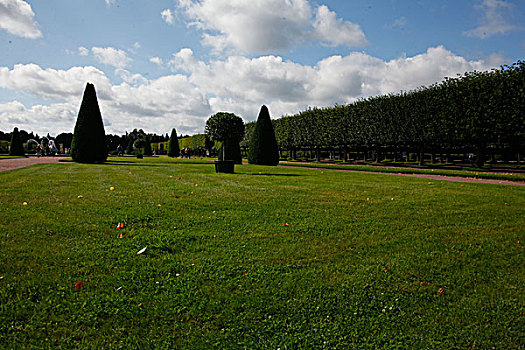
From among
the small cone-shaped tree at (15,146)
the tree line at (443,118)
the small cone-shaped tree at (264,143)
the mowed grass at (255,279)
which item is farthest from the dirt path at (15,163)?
the tree line at (443,118)

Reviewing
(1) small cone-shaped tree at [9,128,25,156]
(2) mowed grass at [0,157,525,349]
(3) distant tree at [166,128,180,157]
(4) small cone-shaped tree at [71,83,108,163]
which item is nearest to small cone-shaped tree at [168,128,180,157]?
(3) distant tree at [166,128,180,157]

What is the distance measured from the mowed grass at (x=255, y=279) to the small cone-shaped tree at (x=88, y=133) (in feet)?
61.1

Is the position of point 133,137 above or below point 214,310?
above

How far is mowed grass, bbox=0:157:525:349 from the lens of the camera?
2346mm

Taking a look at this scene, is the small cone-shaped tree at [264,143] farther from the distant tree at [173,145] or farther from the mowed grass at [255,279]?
the distant tree at [173,145]

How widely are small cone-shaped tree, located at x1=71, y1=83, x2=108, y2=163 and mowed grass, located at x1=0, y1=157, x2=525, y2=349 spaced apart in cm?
1863

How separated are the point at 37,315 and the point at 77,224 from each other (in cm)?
230

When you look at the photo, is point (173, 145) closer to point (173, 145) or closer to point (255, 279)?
point (173, 145)

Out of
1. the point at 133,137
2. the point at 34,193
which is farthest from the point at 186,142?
the point at 34,193

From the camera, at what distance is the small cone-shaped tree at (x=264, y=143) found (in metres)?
23.5

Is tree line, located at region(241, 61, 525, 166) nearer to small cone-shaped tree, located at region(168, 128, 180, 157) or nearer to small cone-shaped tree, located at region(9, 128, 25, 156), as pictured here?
small cone-shaped tree, located at region(168, 128, 180, 157)

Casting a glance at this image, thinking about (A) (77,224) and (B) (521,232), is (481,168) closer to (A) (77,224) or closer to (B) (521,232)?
(B) (521,232)

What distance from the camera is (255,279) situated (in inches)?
121

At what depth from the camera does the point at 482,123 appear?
22.1 metres
